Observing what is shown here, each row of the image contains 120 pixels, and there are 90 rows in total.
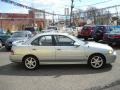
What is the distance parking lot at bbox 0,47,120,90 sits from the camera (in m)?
8.21

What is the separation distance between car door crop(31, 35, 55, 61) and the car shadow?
56cm

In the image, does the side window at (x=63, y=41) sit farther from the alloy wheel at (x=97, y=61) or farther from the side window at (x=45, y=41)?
the alloy wheel at (x=97, y=61)

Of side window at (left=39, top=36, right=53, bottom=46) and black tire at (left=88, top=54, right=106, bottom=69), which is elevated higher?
side window at (left=39, top=36, right=53, bottom=46)

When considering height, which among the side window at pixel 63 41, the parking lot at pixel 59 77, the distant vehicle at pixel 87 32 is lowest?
the parking lot at pixel 59 77

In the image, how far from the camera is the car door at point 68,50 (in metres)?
10.7

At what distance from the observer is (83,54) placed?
421 inches

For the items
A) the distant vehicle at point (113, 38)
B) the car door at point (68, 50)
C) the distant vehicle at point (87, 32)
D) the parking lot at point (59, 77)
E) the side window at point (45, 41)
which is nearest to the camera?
the parking lot at point (59, 77)

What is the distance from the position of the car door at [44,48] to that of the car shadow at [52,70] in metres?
0.56

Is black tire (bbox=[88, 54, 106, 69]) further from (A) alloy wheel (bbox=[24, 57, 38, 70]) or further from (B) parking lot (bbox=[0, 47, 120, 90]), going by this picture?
(A) alloy wheel (bbox=[24, 57, 38, 70])

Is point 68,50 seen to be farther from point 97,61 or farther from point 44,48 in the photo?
point 97,61

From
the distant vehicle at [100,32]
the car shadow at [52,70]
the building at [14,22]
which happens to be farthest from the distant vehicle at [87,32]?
the building at [14,22]

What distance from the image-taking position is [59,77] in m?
9.54

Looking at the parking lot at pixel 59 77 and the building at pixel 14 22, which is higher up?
the building at pixel 14 22

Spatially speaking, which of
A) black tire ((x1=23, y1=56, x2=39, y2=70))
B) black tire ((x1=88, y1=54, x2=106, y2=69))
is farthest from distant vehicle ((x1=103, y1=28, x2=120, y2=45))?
black tire ((x1=23, y1=56, x2=39, y2=70))
